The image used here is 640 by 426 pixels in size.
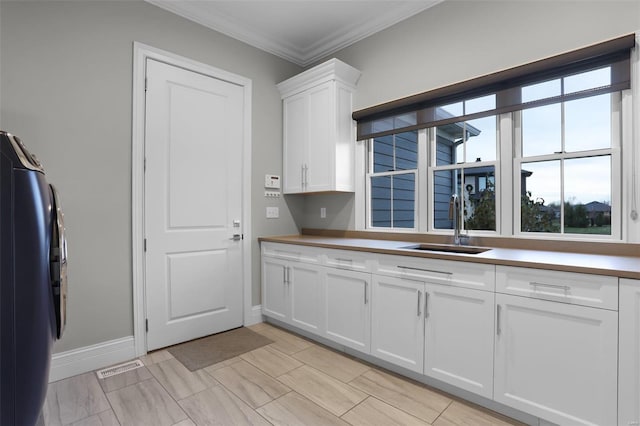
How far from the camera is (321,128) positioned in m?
3.17

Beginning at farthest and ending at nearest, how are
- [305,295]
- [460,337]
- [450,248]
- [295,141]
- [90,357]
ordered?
[295,141] → [305,295] → [450,248] → [90,357] → [460,337]

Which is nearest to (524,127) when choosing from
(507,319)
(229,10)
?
(507,319)

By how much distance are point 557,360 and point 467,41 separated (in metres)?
2.28

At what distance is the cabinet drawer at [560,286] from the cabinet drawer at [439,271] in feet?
0.24

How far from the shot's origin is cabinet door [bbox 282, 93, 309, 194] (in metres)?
3.33

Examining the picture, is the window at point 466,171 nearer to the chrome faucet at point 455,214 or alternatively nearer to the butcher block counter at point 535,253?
the chrome faucet at point 455,214

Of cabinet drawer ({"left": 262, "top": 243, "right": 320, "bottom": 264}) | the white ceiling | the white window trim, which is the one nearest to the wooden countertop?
the white window trim

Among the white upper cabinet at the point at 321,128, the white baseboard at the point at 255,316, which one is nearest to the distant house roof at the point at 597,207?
the white upper cabinet at the point at 321,128

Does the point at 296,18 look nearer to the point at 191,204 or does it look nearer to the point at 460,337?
the point at 191,204

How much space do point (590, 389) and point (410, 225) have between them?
167 cm

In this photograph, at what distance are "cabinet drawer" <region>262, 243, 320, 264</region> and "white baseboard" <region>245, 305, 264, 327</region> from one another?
567 mm

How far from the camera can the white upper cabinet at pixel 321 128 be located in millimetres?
3080

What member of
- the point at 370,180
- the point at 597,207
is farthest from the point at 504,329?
the point at 370,180

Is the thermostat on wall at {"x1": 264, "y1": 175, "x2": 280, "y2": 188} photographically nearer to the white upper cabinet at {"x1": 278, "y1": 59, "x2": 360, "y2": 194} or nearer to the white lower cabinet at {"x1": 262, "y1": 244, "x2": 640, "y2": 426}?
the white upper cabinet at {"x1": 278, "y1": 59, "x2": 360, "y2": 194}
